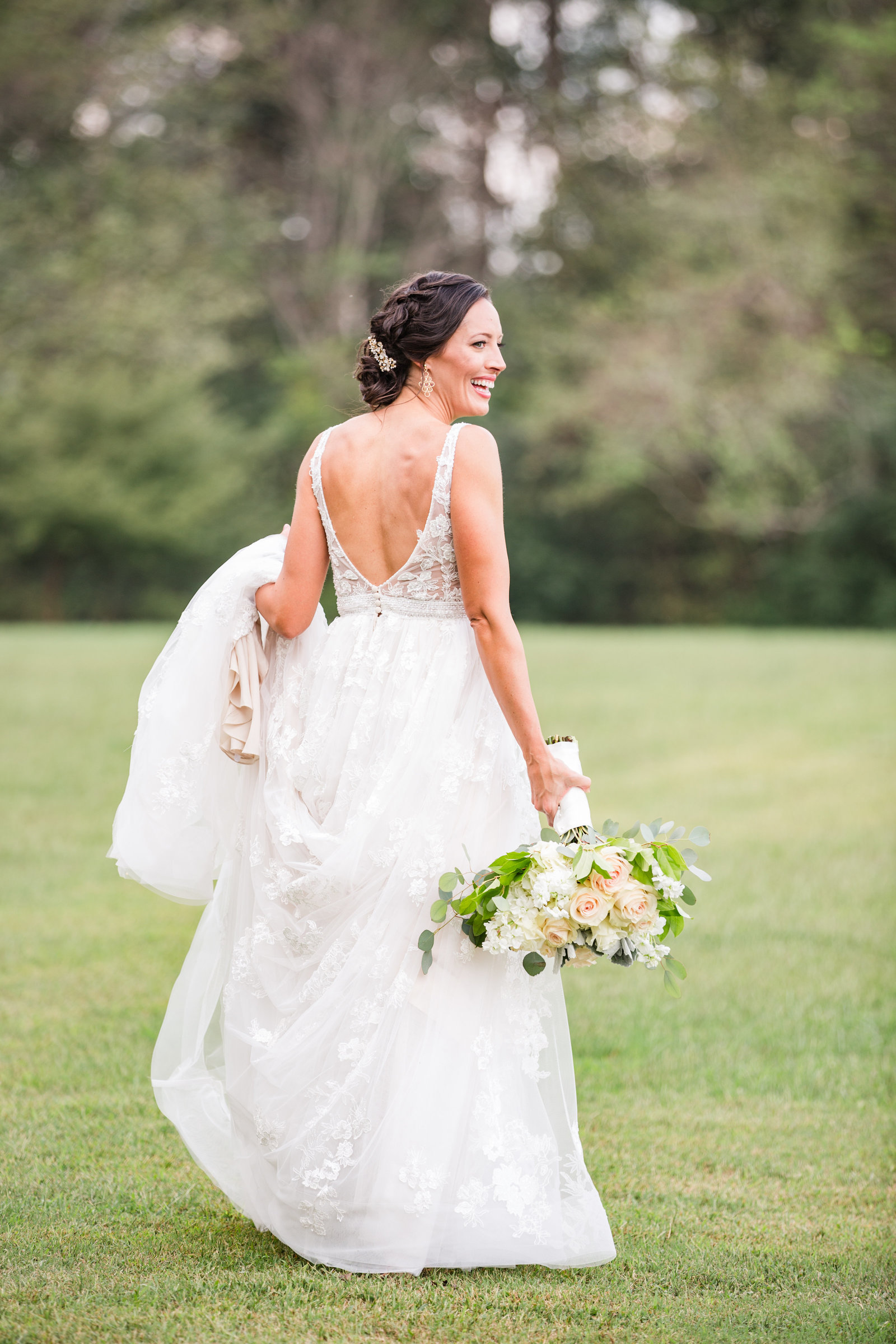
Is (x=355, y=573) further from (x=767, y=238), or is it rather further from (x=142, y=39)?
(x=767, y=238)

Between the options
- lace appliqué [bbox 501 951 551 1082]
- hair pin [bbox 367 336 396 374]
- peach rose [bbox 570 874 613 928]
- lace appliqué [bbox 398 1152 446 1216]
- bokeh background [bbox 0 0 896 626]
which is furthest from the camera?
bokeh background [bbox 0 0 896 626]

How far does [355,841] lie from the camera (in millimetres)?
3176

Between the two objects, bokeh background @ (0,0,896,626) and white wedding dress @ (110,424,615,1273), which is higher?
bokeh background @ (0,0,896,626)

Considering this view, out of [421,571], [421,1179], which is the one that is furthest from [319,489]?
[421,1179]

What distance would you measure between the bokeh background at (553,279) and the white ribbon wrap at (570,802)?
25.7m

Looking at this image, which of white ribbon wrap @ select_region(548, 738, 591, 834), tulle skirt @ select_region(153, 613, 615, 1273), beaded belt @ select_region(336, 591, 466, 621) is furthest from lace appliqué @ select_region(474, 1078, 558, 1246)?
beaded belt @ select_region(336, 591, 466, 621)

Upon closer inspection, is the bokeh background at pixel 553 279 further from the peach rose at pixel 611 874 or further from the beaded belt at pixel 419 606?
the peach rose at pixel 611 874

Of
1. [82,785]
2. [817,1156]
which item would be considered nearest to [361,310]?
[82,785]

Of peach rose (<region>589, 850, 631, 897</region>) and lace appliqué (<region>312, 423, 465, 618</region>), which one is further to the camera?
lace appliqué (<region>312, 423, 465, 618</region>)

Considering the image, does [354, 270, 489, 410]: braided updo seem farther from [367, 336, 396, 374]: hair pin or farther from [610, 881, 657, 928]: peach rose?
[610, 881, 657, 928]: peach rose

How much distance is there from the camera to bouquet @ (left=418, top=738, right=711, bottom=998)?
9.73 feet

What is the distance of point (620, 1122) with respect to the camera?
14.5 feet

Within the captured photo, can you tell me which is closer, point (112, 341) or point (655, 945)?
point (655, 945)

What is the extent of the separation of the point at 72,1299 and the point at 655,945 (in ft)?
4.95
